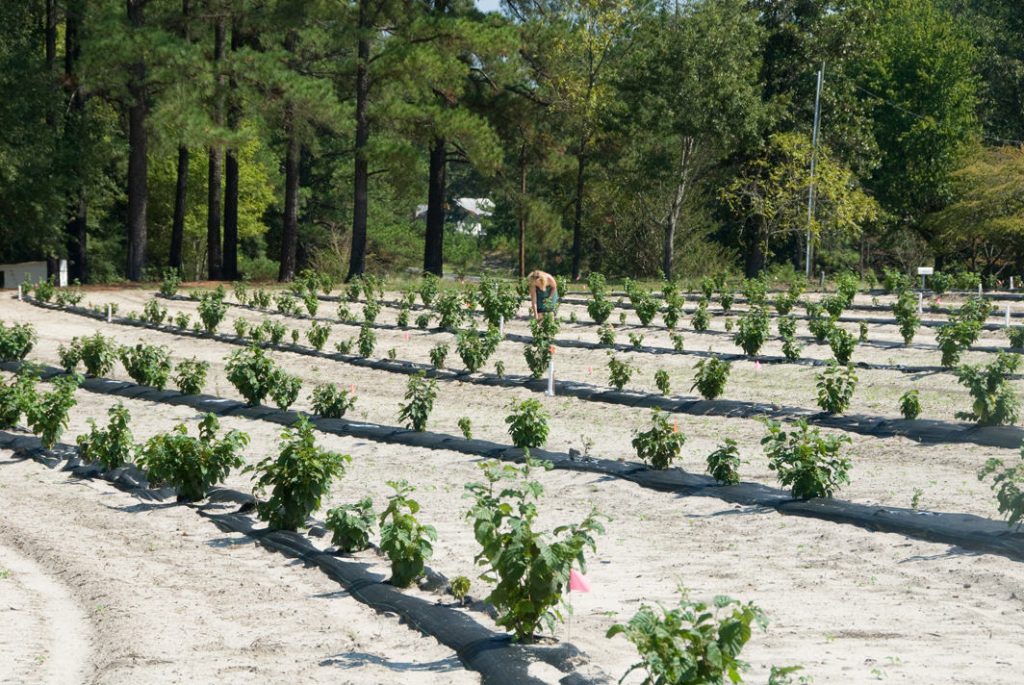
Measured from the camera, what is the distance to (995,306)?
28.8 metres

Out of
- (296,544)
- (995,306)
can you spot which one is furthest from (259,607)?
(995,306)

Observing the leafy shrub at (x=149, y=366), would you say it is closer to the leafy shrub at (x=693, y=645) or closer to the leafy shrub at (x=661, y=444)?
the leafy shrub at (x=661, y=444)

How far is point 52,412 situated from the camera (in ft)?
45.3

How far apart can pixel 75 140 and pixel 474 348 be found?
2293 cm

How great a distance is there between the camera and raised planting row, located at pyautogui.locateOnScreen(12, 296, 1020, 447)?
543 inches

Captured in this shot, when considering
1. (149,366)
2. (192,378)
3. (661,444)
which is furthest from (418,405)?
(149,366)

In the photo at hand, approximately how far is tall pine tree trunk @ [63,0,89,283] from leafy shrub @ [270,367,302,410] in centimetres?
2337

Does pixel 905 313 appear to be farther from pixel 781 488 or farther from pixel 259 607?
pixel 259 607

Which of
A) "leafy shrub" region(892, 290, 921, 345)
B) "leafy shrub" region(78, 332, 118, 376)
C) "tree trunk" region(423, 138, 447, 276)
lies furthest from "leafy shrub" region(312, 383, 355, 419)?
"tree trunk" region(423, 138, 447, 276)

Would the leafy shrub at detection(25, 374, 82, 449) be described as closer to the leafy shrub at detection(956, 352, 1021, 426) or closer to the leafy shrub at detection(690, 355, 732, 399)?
the leafy shrub at detection(690, 355, 732, 399)

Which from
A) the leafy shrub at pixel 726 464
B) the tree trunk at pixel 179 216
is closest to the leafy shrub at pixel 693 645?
the leafy shrub at pixel 726 464

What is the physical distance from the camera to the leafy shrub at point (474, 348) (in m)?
19.8

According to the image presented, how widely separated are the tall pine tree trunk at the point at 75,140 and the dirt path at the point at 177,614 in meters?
29.2

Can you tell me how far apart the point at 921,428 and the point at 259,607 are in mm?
8426
